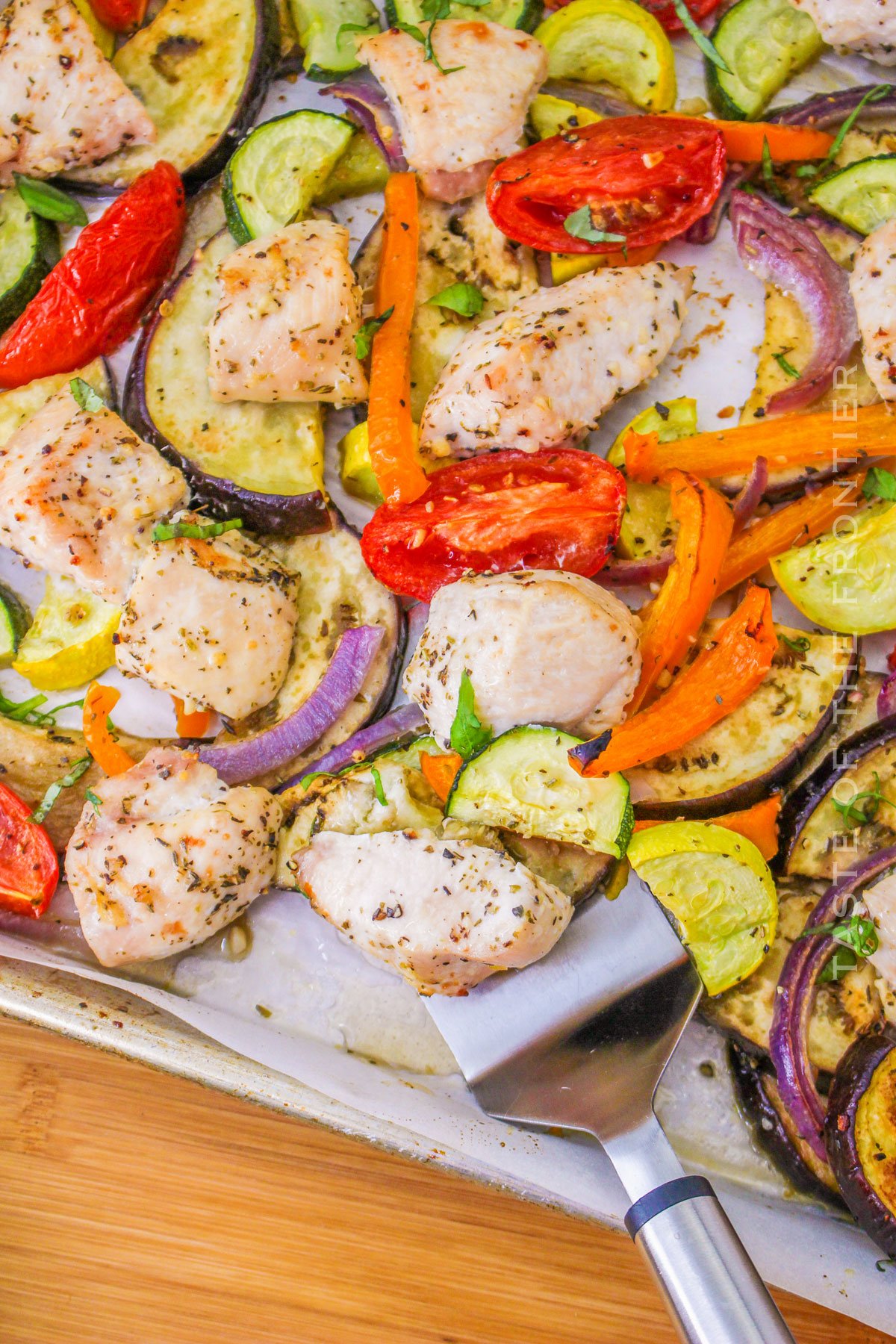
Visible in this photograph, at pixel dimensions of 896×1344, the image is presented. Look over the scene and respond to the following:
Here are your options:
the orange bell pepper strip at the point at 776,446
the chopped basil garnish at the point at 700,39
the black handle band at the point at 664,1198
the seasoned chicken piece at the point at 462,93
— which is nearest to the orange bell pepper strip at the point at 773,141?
the chopped basil garnish at the point at 700,39

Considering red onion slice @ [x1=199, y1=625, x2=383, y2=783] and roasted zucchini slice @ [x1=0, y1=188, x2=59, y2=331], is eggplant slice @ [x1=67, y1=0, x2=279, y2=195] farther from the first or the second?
red onion slice @ [x1=199, y1=625, x2=383, y2=783]

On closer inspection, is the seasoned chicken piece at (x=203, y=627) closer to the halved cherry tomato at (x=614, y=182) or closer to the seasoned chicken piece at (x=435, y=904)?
the seasoned chicken piece at (x=435, y=904)

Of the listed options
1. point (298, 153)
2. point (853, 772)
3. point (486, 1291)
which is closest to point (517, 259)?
point (298, 153)

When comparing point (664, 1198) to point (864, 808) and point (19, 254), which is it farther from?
point (19, 254)

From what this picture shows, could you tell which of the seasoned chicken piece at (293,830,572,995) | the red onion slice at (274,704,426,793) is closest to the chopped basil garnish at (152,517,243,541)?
the red onion slice at (274,704,426,793)

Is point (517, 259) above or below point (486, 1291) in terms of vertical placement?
above

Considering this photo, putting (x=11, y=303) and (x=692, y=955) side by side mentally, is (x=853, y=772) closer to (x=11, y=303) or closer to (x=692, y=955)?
(x=692, y=955)
